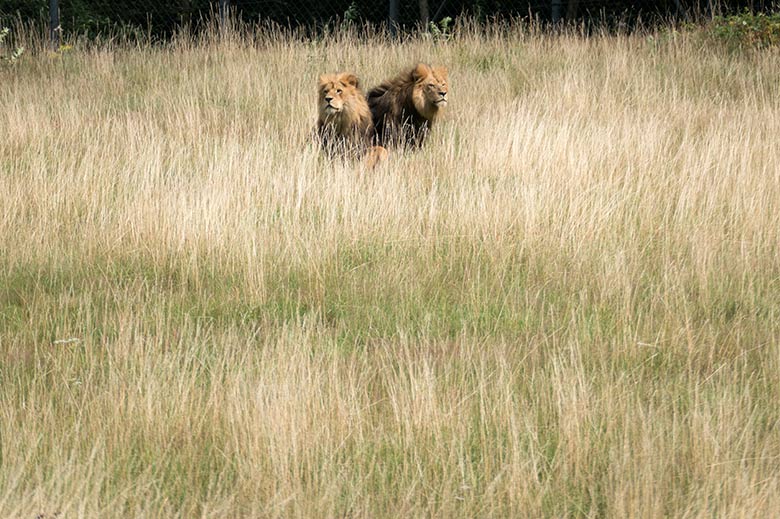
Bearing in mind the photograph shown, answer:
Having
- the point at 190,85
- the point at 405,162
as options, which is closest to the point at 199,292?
the point at 405,162

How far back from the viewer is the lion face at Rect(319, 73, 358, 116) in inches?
246

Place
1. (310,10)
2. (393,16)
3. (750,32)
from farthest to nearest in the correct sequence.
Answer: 1. (310,10)
2. (393,16)
3. (750,32)

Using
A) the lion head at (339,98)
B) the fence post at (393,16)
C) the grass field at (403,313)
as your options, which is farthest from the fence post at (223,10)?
the lion head at (339,98)

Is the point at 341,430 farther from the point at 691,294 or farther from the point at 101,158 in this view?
the point at 101,158

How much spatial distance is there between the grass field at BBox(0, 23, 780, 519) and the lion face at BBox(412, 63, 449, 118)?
10.5 inches

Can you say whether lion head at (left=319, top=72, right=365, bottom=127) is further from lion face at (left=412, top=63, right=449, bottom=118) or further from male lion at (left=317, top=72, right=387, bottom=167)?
lion face at (left=412, top=63, right=449, bottom=118)

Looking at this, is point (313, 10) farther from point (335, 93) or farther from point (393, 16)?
point (335, 93)

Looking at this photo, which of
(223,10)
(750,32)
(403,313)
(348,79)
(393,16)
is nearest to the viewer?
(403,313)

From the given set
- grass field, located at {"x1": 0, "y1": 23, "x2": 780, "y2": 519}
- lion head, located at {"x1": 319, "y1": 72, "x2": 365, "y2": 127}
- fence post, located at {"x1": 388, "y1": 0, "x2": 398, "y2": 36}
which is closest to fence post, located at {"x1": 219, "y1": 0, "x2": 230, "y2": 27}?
fence post, located at {"x1": 388, "y1": 0, "x2": 398, "y2": 36}

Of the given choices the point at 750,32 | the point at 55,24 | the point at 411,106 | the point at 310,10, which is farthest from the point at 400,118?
the point at 310,10

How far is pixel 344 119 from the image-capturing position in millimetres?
6453

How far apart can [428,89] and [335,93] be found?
0.70 m

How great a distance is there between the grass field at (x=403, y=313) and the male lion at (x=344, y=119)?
26 centimetres

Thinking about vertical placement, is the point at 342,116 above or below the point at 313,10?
below
